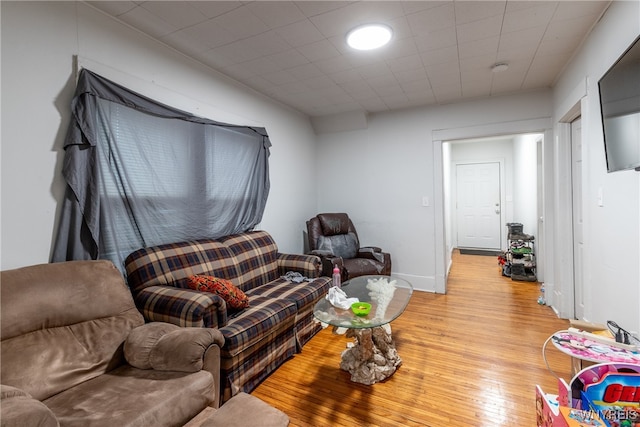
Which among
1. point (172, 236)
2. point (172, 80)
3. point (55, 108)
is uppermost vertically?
point (172, 80)

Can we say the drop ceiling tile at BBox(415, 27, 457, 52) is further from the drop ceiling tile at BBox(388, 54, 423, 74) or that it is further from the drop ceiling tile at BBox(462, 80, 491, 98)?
→ the drop ceiling tile at BBox(462, 80, 491, 98)

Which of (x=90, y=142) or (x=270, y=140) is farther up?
(x=270, y=140)

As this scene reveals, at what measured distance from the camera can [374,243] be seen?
4297 millimetres

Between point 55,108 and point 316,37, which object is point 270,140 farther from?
point 55,108

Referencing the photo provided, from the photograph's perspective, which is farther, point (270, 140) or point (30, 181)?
point (270, 140)

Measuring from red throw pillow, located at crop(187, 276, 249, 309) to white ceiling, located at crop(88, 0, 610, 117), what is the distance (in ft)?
6.01

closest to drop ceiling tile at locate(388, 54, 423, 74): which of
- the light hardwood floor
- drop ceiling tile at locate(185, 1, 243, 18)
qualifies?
drop ceiling tile at locate(185, 1, 243, 18)

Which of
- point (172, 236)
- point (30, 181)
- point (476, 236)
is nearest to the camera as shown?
point (30, 181)

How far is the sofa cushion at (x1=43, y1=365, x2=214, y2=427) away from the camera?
43.6 inches

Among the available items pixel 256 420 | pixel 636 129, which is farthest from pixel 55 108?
pixel 636 129

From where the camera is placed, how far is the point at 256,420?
105 cm

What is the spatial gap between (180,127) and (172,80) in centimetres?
40

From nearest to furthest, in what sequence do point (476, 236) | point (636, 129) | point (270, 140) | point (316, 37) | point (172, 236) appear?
1. point (636, 129)
2. point (316, 37)
3. point (172, 236)
4. point (270, 140)
5. point (476, 236)

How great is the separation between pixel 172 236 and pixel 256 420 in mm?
1738
